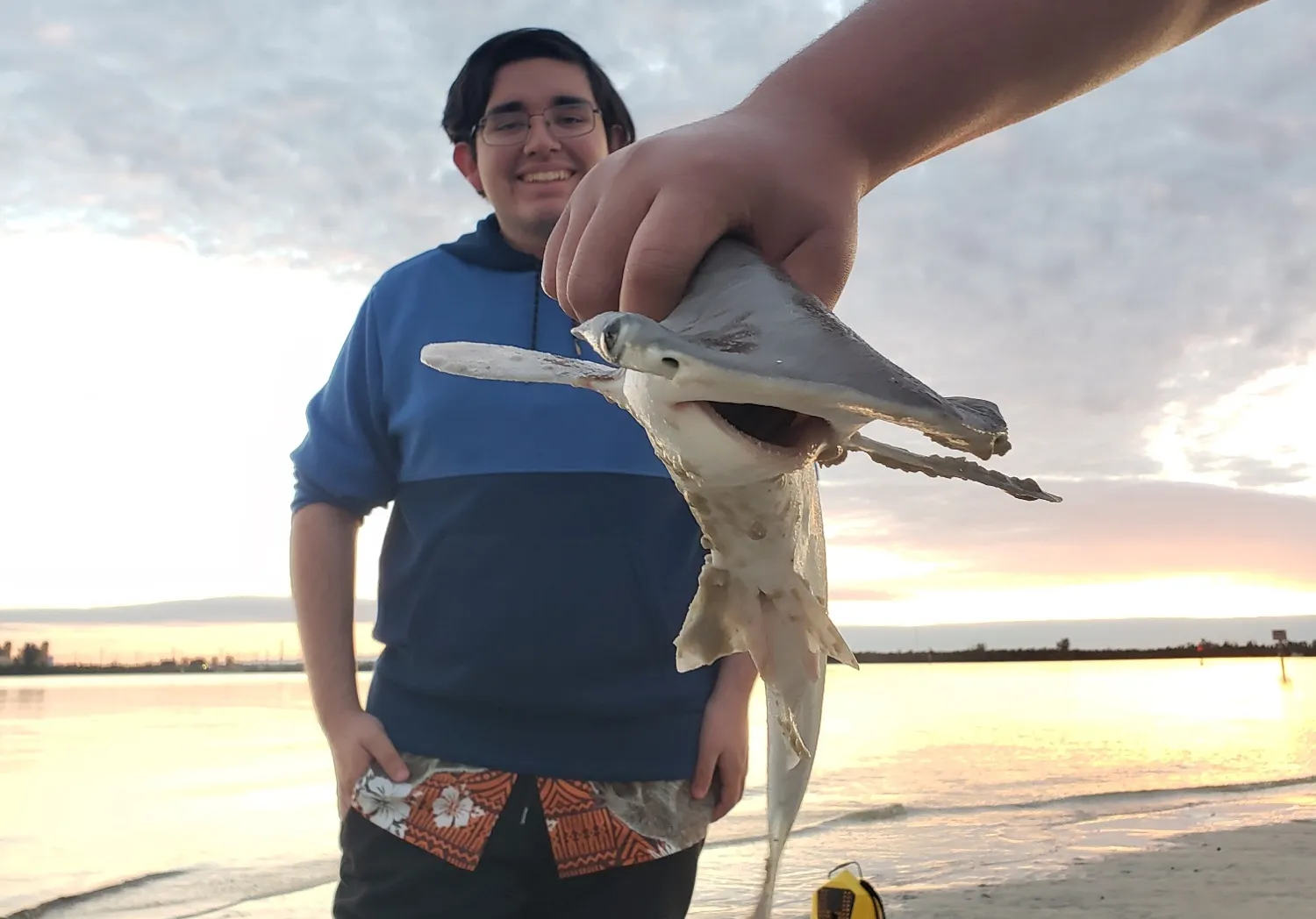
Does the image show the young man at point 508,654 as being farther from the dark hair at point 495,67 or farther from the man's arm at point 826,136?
the man's arm at point 826,136

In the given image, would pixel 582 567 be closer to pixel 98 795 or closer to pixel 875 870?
pixel 875 870

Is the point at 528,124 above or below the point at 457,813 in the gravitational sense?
above

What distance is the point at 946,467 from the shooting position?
43.4 inches

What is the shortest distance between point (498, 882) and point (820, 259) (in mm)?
1908

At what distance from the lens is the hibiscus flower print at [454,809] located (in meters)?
2.37

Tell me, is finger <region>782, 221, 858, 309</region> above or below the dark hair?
below

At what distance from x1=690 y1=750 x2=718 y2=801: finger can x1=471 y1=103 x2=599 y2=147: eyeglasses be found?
1.94 metres

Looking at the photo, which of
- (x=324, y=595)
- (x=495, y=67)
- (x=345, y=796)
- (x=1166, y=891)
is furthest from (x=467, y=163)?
(x=1166, y=891)

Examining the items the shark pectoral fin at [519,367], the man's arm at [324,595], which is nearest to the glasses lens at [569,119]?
the man's arm at [324,595]

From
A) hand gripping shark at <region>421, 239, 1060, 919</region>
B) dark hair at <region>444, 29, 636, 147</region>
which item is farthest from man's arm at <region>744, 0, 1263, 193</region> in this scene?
dark hair at <region>444, 29, 636, 147</region>

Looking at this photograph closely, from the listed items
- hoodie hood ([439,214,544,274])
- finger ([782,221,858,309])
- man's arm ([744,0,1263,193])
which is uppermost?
hoodie hood ([439,214,544,274])

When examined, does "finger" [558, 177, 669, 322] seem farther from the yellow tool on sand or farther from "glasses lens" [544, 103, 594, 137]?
the yellow tool on sand

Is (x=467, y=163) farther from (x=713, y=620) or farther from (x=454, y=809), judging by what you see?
(x=713, y=620)

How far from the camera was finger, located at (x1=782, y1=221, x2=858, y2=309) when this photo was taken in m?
1.10
